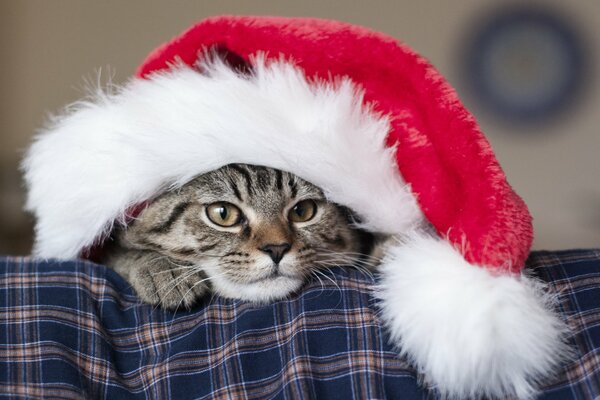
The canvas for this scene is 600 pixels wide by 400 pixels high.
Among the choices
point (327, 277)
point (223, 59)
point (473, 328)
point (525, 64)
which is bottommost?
point (473, 328)

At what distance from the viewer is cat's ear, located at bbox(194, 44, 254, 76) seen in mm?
922

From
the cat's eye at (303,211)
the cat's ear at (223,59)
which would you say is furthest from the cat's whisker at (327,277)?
the cat's ear at (223,59)

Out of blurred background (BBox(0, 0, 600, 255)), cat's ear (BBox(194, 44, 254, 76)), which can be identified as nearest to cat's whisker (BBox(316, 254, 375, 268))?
cat's ear (BBox(194, 44, 254, 76))

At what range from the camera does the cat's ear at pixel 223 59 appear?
0.92 m

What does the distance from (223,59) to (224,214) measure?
0.23m

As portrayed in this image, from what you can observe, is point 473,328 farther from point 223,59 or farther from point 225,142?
point 223,59

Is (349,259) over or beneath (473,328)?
over

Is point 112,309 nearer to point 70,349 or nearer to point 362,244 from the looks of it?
point 70,349

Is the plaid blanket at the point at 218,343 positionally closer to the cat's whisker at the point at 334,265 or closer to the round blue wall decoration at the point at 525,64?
the cat's whisker at the point at 334,265

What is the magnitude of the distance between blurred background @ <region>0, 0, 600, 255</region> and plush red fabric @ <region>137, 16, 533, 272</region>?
2.17m

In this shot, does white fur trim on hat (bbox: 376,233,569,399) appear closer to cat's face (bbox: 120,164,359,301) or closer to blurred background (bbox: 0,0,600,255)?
cat's face (bbox: 120,164,359,301)

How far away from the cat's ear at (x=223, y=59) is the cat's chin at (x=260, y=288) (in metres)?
0.29

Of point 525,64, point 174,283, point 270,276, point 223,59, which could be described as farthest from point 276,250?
point 525,64

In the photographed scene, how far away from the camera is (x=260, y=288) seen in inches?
37.1
